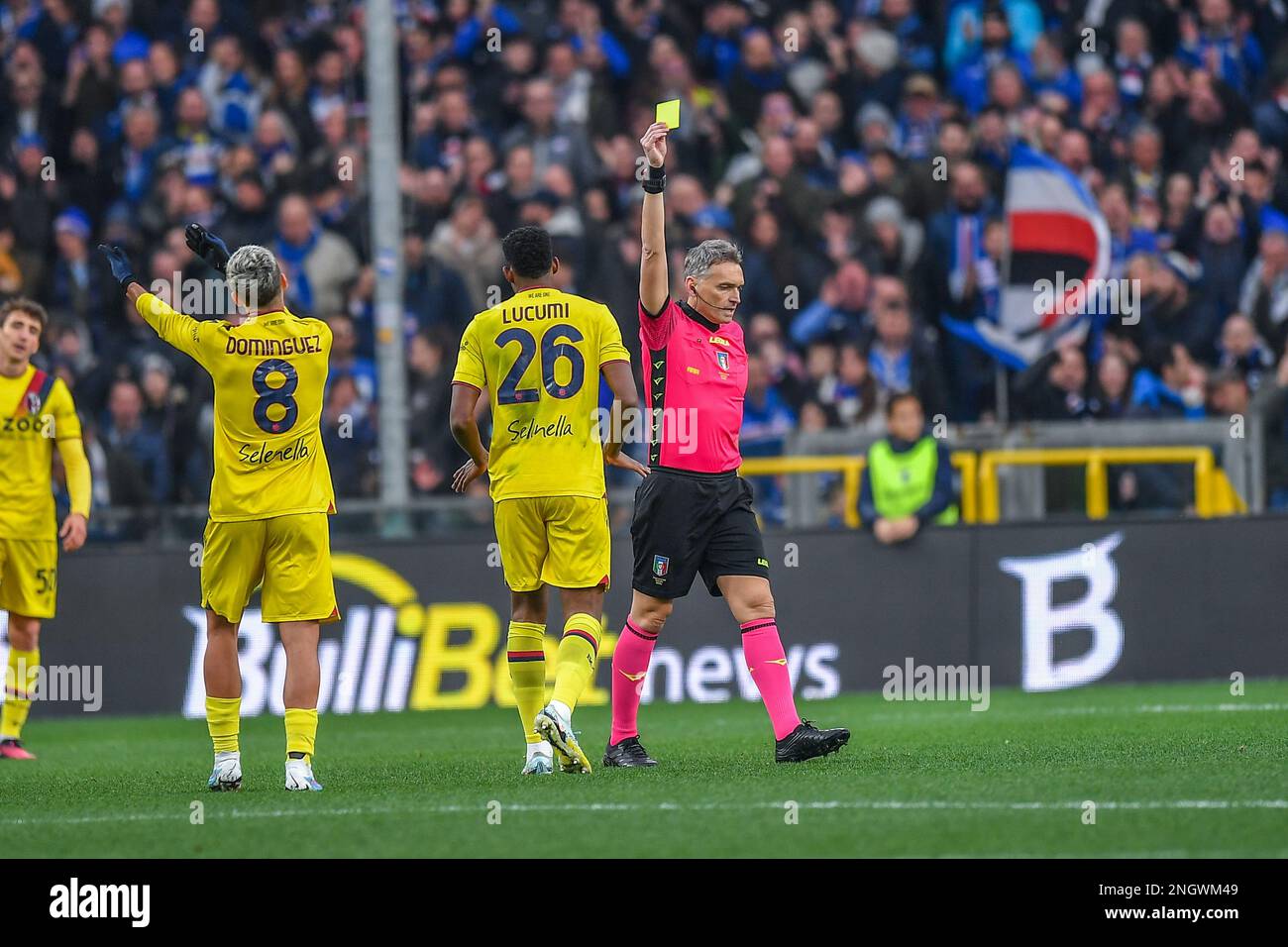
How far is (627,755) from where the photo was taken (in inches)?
344

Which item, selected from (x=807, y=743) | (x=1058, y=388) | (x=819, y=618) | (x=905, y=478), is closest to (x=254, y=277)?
(x=807, y=743)

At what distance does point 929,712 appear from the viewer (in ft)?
38.6

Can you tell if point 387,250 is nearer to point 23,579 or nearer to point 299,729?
point 23,579

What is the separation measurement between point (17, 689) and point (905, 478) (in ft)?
19.9

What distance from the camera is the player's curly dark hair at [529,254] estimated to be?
8.55 m

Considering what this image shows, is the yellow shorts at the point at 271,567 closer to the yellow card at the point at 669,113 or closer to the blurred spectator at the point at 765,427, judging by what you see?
the yellow card at the point at 669,113

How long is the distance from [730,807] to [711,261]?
2595 mm

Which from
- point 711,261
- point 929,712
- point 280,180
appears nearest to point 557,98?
point 280,180

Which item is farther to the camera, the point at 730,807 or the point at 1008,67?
the point at 1008,67

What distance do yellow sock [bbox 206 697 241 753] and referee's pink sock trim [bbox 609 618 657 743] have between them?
1.68 meters

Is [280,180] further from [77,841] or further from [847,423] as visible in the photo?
[77,841]

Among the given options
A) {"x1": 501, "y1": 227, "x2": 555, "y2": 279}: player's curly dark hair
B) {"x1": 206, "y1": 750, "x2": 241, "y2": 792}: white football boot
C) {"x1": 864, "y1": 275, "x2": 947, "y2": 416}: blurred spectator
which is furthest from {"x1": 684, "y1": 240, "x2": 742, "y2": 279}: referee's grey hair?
{"x1": 864, "y1": 275, "x2": 947, "y2": 416}: blurred spectator

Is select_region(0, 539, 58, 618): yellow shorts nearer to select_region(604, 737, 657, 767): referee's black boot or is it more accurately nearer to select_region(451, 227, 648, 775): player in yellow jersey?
select_region(451, 227, 648, 775): player in yellow jersey
